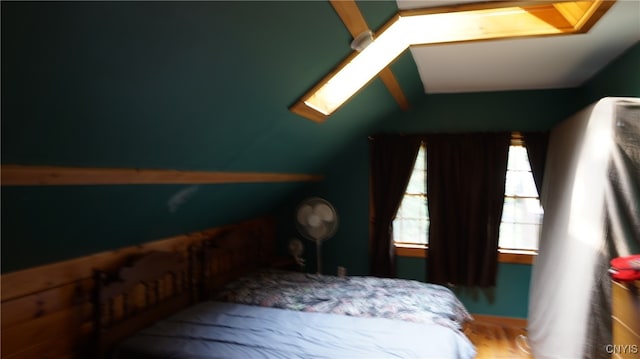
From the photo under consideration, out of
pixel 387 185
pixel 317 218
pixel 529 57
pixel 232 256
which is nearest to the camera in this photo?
pixel 529 57

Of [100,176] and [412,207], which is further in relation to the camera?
[412,207]

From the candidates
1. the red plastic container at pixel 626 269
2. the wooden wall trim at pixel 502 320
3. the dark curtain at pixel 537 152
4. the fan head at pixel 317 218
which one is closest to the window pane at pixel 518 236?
the dark curtain at pixel 537 152

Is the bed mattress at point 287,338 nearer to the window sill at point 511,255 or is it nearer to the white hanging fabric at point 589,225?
the white hanging fabric at point 589,225

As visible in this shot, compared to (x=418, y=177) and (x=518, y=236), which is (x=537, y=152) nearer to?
(x=518, y=236)

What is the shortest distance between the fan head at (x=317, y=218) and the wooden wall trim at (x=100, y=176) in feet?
3.73

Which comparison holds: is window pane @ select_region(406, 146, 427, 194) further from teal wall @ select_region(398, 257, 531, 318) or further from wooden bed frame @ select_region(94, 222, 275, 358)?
wooden bed frame @ select_region(94, 222, 275, 358)

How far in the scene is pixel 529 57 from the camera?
111 inches

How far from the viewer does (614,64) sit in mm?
2916

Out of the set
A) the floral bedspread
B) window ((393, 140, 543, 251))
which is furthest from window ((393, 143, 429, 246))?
the floral bedspread

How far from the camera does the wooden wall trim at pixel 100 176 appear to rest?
4.36 ft

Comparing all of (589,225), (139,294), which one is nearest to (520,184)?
(589,225)

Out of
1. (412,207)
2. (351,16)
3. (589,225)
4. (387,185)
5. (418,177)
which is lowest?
(412,207)

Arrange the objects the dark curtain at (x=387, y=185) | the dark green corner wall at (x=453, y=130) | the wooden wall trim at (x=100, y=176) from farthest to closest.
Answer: the dark curtain at (x=387, y=185), the dark green corner wall at (x=453, y=130), the wooden wall trim at (x=100, y=176)

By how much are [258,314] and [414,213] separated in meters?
2.26
